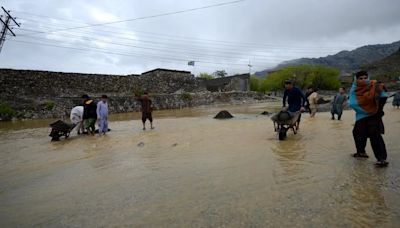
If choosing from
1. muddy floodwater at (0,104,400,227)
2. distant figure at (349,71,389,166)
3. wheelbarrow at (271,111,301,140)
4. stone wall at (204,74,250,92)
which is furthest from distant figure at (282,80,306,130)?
stone wall at (204,74,250,92)

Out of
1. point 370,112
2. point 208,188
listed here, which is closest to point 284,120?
point 370,112

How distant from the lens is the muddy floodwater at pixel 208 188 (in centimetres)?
358

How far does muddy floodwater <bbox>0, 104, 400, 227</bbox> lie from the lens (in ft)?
11.7

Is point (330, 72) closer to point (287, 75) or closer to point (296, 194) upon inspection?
point (287, 75)

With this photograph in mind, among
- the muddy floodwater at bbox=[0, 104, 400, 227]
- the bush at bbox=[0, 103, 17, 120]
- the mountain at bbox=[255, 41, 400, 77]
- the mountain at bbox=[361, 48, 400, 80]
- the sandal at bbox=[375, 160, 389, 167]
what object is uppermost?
the mountain at bbox=[255, 41, 400, 77]

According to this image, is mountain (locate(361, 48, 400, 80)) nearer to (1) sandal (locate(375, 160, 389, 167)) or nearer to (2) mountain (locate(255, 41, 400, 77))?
(1) sandal (locate(375, 160, 389, 167))

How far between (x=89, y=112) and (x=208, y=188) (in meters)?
8.76

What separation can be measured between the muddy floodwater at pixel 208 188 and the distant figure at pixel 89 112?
13.6ft

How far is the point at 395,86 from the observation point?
142 feet

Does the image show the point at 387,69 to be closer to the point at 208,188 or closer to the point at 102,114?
the point at 102,114

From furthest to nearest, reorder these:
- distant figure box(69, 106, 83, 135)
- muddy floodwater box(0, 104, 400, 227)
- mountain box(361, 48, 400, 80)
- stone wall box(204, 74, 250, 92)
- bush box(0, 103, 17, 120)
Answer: mountain box(361, 48, 400, 80), stone wall box(204, 74, 250, 92), bush box(0, 103, 17, 120), distant figure box(69, 106, 83, 135), muddy floodwater box(0, 104, 400, 227)

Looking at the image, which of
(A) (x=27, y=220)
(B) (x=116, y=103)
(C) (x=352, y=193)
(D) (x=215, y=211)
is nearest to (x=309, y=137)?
(C) (x=352, y=193)

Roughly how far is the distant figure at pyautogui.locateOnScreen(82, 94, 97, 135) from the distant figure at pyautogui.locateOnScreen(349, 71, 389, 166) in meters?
9.21

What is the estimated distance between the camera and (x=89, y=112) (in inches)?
481
